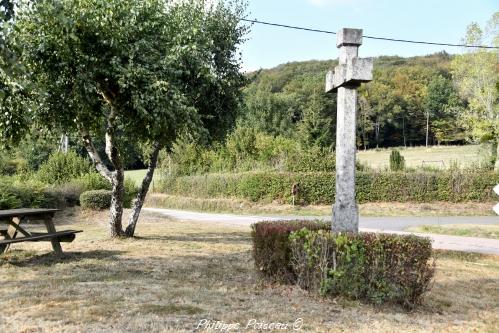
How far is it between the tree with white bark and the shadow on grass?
2.34 meters

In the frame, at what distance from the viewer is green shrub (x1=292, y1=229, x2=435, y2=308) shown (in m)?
5.74

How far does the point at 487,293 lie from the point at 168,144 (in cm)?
733

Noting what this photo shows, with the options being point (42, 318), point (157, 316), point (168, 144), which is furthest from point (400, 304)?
point (168, 144)

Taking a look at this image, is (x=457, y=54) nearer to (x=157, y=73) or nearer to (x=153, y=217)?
(x=153, y=217)

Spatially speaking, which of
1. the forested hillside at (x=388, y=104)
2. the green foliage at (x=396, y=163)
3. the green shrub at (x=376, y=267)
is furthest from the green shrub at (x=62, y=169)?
the forested hillside at (x=388, y=104)

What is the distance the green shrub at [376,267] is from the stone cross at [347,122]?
0.57 m

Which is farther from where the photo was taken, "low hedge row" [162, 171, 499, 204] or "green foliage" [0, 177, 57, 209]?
"low hedge row" [162, 171, 499, 204]

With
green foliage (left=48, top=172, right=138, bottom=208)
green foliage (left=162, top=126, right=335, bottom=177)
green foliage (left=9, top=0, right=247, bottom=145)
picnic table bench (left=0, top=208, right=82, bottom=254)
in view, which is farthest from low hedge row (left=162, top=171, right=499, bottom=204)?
picnic table bench (left=0, top=208, right=82, bottom=254)

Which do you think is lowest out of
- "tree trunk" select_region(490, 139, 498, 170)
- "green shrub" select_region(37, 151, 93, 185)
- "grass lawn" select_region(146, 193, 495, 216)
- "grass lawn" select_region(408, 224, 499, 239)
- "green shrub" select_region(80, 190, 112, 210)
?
"grass lawn" select_region(146, 193, 495, 216)

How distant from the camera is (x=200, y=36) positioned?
10828 mm

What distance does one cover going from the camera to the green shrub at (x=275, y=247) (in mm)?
6637

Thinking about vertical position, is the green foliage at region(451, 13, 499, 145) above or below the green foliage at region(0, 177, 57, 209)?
above

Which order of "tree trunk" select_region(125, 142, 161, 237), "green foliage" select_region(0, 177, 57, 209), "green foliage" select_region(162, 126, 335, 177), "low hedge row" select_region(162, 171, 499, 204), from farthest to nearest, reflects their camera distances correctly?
"green foliage" select_region(162, 126, 335, 177) < "low hedge row" select_region(162, 171, 499, 204) < "green foliage" select_region(0, 177, 57, 209) < "tree trunk" select_region(125, 142, 161, 237)

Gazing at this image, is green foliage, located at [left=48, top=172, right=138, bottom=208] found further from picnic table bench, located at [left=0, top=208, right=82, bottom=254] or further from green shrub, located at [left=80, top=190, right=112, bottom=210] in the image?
picnic table bench, located at [left=0, top=208, right=82, bottom=254]
